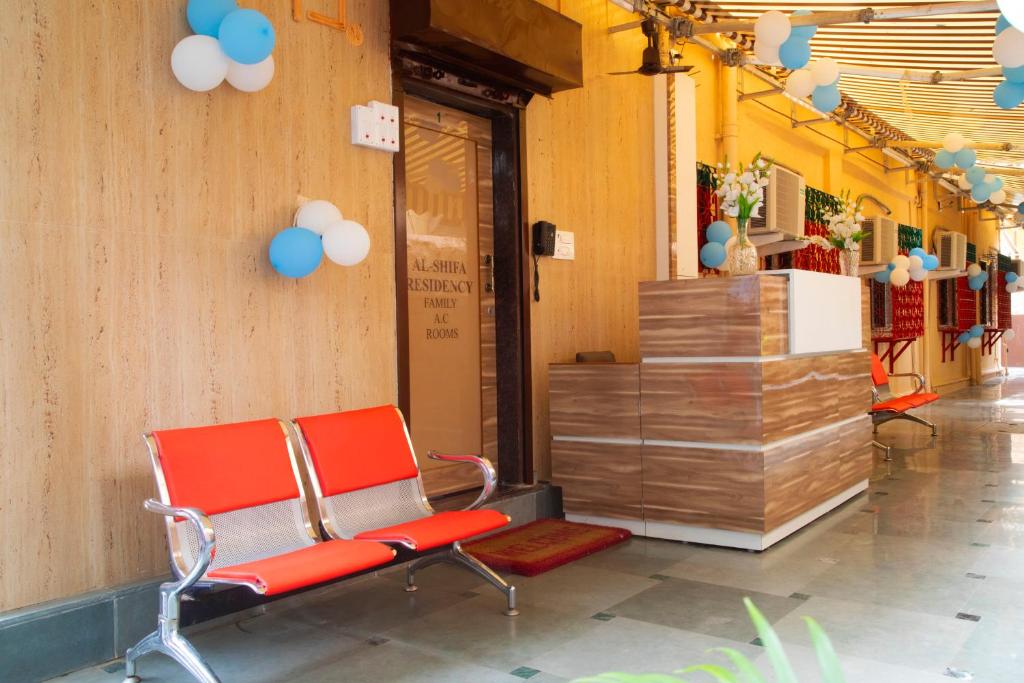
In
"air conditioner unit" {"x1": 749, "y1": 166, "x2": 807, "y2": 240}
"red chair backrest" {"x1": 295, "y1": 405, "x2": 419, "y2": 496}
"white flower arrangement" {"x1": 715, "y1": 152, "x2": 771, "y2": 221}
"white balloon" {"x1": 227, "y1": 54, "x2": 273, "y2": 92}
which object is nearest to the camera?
"white balloon" {"x1": 227, "y1": 54, "x2": 273, "y2": 92}

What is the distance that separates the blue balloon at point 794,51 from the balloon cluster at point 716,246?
1.77 metres

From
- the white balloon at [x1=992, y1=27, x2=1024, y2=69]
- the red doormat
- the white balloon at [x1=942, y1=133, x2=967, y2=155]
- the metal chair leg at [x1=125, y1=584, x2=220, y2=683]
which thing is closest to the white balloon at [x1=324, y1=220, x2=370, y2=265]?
the metal chair leg at [x1=125, y1=584, x2=220, y2=683]

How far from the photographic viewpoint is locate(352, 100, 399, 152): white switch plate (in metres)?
4.37

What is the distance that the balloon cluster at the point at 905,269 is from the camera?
11.8 metres

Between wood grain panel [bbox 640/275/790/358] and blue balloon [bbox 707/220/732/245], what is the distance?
8.96ft

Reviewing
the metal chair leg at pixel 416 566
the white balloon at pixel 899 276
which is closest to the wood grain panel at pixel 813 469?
the metal chair leg at pixel 416 566

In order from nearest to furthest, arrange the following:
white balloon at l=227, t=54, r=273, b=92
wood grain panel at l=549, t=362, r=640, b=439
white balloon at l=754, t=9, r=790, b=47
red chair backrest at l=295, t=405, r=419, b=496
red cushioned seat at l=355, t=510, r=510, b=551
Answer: red cushioned seat at l=355, t=510, r=510, b=551 < white balloon at l=227, t=54, r=273, b=92 < red chair backrest at l=295, t=405, r=419, b=496 < wood grain panel at l=549, t=362, r=640, b=439 < white balloon at l=754, t=9, r=790, b=47

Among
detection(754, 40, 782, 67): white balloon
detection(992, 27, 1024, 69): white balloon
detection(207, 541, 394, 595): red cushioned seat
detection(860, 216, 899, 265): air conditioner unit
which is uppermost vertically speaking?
detection(754, 40, 782, 67): white balloon

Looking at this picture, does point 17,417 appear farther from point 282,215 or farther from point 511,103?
point 511,103

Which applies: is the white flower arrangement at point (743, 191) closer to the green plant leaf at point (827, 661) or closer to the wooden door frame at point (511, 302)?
the wooden door frame at point (511, 302)

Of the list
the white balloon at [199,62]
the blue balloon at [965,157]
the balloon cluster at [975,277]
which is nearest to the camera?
the white balloon at [199,62]

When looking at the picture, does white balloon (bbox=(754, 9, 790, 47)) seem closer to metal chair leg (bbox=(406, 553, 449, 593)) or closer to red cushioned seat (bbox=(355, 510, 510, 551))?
red cushioned seat (bbox=(355, 510, 510, 551))

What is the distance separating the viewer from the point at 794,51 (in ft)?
19.9

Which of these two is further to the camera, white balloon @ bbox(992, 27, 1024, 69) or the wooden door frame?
the wooden door frame
